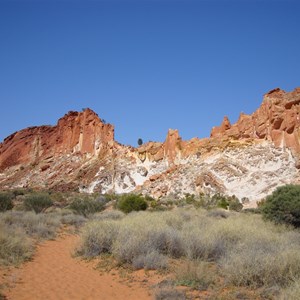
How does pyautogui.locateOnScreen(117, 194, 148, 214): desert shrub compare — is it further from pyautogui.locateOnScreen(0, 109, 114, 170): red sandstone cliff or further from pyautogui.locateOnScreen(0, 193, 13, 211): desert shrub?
pyautogui.locateOnScreen(0, 109, 114, 170): red sandstone cliff

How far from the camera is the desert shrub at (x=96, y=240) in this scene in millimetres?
11031

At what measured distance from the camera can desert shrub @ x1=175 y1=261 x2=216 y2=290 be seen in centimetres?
750

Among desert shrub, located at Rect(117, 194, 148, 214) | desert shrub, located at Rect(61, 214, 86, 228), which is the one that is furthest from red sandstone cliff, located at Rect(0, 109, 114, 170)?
desert shrub, located at Rect(61, 214, 86, 228)

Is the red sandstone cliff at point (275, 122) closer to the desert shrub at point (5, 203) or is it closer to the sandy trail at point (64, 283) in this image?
the desert shrub at point (5, 203)

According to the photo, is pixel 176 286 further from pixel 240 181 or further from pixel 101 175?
pixel 101 175

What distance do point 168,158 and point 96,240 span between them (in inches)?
1794

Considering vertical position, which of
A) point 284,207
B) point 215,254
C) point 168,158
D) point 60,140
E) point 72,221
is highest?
point 60,140

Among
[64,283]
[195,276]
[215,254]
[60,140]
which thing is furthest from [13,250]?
[60,140]

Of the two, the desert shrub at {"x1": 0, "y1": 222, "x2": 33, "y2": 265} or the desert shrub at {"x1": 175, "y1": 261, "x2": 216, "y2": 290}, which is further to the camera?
the desert shrub at {"x1": 0, "y1": 222, "x2": 33, "y2": 265}

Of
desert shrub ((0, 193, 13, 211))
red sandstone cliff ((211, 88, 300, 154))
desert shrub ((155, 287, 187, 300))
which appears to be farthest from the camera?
red sandstone cliff ((211, 88, 300, 154))

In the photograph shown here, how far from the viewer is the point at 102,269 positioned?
9562 mm

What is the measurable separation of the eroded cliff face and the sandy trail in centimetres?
3266

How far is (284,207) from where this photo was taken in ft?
50.2

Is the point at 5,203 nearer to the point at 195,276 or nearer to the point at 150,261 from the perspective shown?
the point at 150,261
